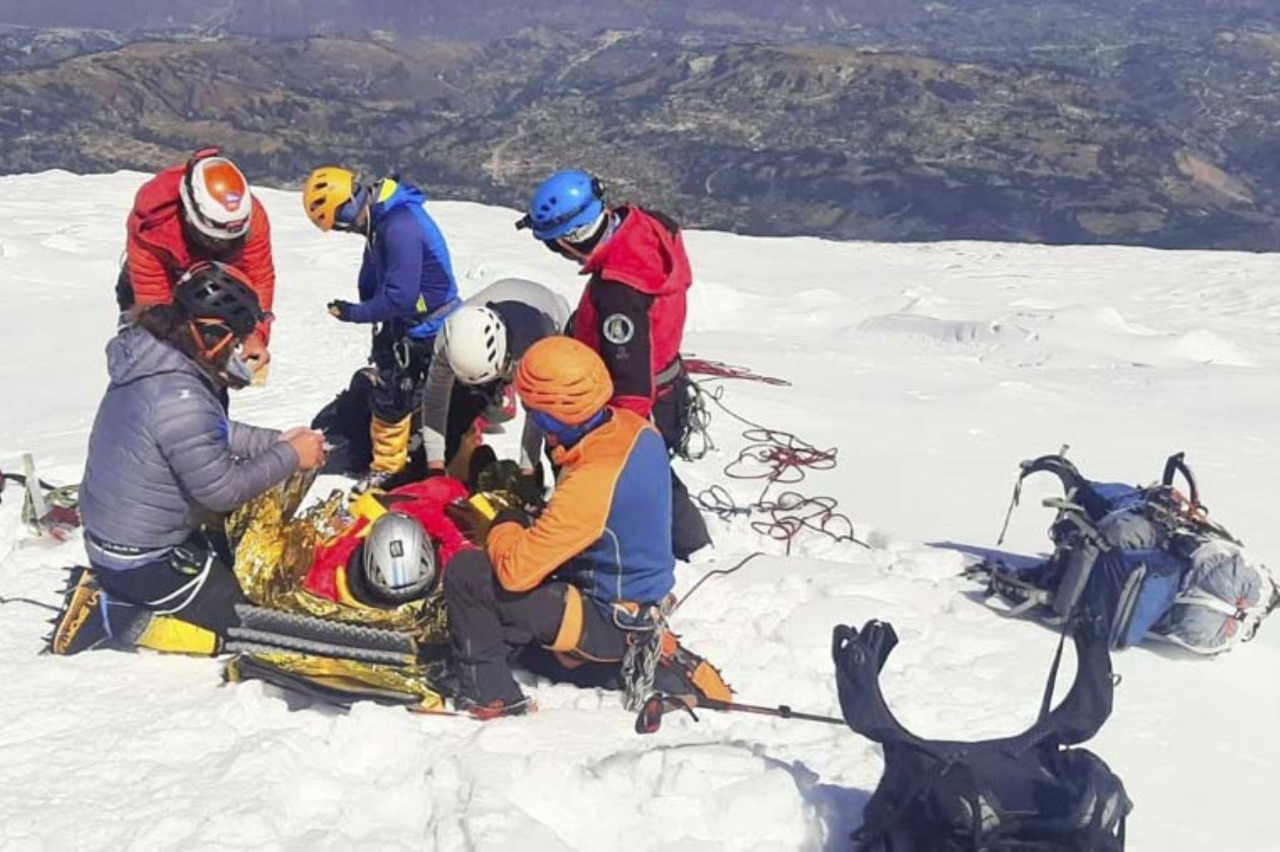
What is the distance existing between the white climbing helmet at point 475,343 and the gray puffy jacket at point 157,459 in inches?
44.5

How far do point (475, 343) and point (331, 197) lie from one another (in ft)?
3.89

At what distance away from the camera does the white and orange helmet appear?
485cm

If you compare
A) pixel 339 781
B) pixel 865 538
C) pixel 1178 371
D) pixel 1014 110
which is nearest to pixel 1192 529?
pixel 865 538

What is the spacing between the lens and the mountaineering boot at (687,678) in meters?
4.11

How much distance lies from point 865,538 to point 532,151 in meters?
187

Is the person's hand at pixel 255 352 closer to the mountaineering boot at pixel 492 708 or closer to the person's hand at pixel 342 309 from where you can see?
the person's hand at pixel 342 309

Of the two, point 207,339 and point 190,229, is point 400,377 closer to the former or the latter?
point 190,229

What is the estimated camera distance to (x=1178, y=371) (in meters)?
10.9

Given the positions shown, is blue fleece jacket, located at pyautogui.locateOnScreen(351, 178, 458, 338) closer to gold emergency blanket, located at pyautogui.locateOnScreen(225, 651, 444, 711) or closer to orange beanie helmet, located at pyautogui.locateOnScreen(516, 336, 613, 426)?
orange beanie helmet, located at pyautogui.locateOnScreen(516, 336, 613, 426)

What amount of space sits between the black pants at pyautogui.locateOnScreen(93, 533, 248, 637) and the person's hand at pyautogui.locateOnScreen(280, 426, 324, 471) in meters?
0.49

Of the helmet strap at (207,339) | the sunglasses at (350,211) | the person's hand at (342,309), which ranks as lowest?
the person's hand at (342,309)

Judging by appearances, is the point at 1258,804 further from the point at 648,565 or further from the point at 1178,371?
the point at 1178,371

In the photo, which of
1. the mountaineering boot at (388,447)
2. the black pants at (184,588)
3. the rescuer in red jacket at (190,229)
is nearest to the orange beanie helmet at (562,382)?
the black pants at (184,588)

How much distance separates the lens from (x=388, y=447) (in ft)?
20.1
